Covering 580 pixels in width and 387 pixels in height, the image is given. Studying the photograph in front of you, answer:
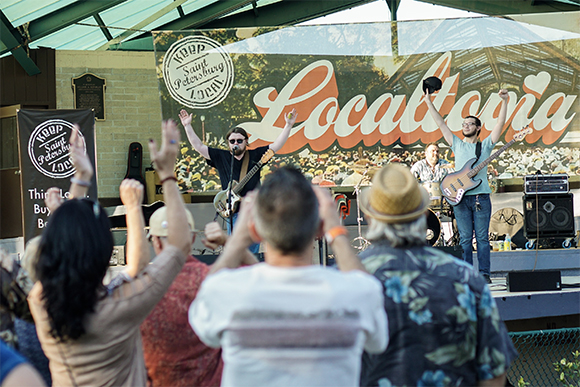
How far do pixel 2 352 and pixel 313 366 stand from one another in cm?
65

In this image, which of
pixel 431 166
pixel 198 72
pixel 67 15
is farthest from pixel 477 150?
pixel 67 15

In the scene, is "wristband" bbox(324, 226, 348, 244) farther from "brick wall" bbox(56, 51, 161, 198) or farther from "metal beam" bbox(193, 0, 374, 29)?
"metal beam" bbox(193, 0, 374, 29)

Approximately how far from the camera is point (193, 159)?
8055 mm

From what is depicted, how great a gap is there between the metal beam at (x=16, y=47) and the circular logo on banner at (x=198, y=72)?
7.18ft

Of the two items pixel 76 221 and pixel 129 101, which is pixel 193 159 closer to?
pixel 129 101

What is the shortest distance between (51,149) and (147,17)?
145 inches

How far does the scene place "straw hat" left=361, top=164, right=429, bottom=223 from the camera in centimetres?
176

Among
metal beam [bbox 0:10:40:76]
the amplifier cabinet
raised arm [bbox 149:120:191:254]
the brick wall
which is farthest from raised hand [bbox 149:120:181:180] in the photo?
the brick wall

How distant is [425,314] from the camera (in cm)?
168

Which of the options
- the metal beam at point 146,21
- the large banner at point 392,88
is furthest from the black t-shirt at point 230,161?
the metal beam at point 146,21

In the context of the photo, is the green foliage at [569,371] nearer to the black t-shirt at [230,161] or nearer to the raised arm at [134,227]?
the black t-shirt at [230,161]

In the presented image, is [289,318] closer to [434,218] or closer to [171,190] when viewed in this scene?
[171,190]

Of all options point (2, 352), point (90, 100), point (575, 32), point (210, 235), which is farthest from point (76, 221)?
point (90, 100)

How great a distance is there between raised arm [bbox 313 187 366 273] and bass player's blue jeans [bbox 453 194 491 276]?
13.0 feet
